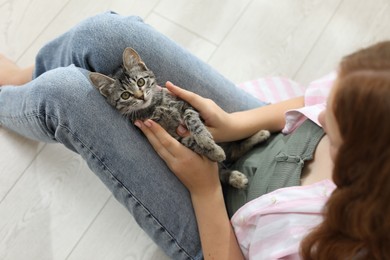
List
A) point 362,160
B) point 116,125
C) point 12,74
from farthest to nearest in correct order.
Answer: point 12,74 < point 116,125 < point 362,160

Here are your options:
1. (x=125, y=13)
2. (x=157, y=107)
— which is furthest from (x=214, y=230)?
(x=125, y=13)

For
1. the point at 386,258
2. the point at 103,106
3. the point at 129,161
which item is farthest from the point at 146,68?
the point at 386,258

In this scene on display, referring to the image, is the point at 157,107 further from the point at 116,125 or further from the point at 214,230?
the point at 214,230

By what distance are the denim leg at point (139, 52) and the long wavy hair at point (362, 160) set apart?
50 cm

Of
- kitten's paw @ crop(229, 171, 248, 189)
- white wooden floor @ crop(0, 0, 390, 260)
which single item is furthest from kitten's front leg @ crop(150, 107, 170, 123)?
white wooden floor @ crop(0, 0, 390, 260)

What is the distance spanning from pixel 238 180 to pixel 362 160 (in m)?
0.43

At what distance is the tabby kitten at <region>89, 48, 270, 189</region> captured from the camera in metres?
0.91

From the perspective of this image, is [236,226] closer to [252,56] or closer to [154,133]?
[154,133]

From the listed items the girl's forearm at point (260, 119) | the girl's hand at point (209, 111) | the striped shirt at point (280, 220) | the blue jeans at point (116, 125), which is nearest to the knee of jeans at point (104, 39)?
the blue jeans at point (116, 125)

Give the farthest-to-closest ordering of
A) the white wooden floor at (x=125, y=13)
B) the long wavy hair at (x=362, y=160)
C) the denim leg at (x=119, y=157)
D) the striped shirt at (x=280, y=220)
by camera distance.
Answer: the white wooden floor at (x=125, y=13), the denim leg at (x=119, y=157), the striped shirt at (x=280, y=220), the long wavy hair at (x=362, y=160)

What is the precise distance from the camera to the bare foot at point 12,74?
49.5 inches

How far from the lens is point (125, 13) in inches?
63.2

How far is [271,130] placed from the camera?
3.35ft

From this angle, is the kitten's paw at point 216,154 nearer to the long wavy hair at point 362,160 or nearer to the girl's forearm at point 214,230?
the girl's forearm at point 214,230
